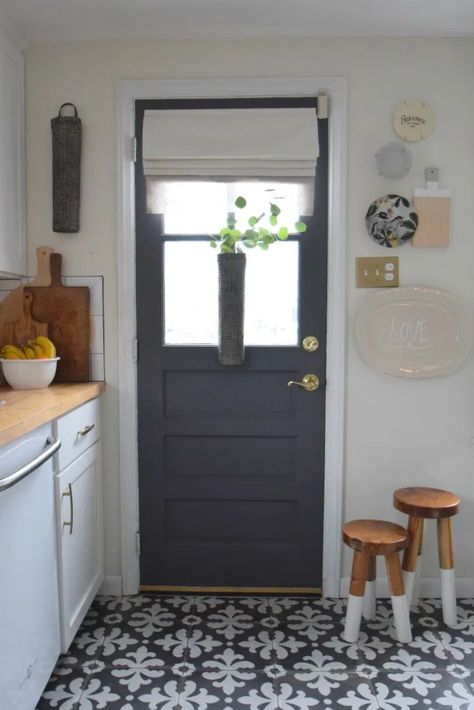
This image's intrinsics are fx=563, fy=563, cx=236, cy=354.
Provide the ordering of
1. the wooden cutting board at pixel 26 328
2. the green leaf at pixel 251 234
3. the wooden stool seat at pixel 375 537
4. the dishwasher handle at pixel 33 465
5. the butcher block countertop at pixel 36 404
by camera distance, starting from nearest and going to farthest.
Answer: the dishwasher handle at pixel 33 465 < the butcher block countertop at pixel 36 404 < the wooden stool seat at pixel 375 537 < the green leaf at pixel 251 234 < the wooden cutting board at pixel 26 328

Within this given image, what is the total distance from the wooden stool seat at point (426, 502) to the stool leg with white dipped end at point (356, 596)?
27 cm

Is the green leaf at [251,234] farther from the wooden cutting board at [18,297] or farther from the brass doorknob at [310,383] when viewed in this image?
the wooden cutting board at [18,297]

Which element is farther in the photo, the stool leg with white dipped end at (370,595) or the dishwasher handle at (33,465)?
the stool leg with white dipped end at (370,595)

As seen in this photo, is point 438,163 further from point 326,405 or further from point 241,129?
point 326,405

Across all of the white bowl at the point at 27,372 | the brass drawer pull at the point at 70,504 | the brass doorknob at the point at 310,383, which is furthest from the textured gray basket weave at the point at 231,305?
the brass drawer pull at the point at 70,504

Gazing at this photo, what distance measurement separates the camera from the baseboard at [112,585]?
2.42 m

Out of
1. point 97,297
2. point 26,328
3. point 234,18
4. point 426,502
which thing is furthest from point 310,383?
point 234,18

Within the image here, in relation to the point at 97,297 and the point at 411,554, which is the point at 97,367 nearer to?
the point at 97,297

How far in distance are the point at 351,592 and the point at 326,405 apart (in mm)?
726

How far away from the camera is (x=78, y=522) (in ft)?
6.68

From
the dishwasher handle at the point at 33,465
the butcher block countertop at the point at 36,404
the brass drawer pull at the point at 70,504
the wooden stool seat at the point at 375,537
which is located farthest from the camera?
the wooden stool seat at the point at 375,537

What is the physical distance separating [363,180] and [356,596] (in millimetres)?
1611

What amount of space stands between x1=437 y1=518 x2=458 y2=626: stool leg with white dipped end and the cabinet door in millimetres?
1368

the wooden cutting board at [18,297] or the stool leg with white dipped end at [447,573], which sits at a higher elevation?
the wooden cutting board at [18,297]
